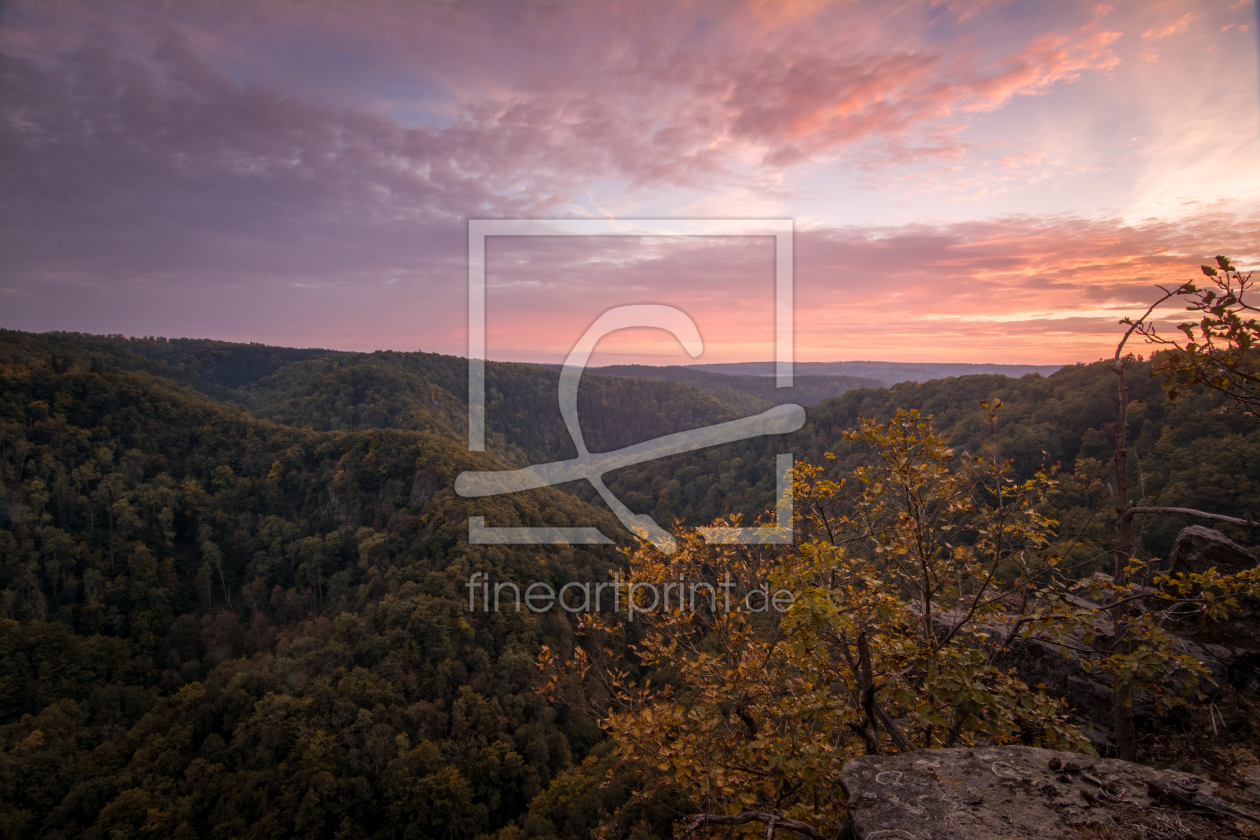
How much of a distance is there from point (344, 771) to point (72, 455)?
88402 millimetres

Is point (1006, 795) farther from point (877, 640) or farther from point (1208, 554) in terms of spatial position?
point (1208, 554)

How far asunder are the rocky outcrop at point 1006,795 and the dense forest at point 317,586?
3431 mm

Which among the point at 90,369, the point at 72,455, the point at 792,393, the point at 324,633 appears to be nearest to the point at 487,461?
the point at 324,633

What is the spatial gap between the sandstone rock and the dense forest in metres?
1.29

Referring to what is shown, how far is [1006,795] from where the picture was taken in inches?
162

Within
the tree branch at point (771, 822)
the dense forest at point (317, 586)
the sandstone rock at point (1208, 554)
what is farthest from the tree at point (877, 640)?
the dense forest at point (317, 586)

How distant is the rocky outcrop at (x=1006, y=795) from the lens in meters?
3.80

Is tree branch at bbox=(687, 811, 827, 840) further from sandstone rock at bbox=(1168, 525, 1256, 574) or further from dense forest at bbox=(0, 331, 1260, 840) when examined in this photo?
sandstone rock at bbox=(1168, 525, 1256, 574)

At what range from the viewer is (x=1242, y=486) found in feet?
108

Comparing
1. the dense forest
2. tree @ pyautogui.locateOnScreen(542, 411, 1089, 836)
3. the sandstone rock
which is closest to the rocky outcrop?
tree @ pyautogui.locateOnScreen(542, 411, 1089, 836)

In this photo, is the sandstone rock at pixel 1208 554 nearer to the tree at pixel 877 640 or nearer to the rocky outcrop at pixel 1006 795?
the tree at pixel 877 640

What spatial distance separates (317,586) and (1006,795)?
9288cm

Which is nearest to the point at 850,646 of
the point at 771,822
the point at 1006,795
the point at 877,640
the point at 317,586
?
the point at 877,640

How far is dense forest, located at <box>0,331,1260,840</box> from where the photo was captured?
40.8m
